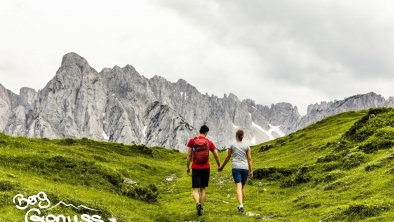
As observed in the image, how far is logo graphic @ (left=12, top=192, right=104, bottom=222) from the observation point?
1903cm

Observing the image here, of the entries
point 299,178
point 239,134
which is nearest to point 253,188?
point 299,178

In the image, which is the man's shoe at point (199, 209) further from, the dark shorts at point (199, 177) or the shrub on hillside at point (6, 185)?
the shrub on hillside at point (6, 185)

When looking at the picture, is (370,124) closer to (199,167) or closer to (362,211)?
(362,211)

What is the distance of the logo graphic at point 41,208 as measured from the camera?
1903 cm

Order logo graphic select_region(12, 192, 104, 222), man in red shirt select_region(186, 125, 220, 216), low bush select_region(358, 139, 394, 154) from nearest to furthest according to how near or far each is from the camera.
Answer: logo graphic select_region(12, 192, 104, 222)
man in red shirt select_region(186, 125, 220, 216)
low bush select_region(358, 139, 394, 154)

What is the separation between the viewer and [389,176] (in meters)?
23.9

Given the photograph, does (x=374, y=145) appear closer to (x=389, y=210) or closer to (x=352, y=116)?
(x=389, y=210)

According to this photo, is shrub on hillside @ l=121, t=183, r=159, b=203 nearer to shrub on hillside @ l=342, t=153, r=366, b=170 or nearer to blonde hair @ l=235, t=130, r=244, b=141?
blonde hair @ l=235, t=130, r=244, b=141

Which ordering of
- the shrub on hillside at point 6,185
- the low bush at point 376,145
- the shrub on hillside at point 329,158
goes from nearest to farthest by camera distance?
the shrub on hillside at point 6,185
the low bush at point 376,145
the shrub on hillside at point 329,158

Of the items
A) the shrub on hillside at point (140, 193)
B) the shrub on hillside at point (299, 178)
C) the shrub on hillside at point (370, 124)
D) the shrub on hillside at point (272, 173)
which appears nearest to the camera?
the shrub on hillside at point (140, 193)

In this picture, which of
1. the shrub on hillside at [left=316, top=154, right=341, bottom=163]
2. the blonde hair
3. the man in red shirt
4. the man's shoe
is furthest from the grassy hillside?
the blonde hair

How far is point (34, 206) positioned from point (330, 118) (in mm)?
71533

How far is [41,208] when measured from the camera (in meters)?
19.9

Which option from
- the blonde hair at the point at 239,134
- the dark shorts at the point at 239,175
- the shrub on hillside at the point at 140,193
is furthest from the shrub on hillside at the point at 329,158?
the shrub on hillside at the point at 140,193
